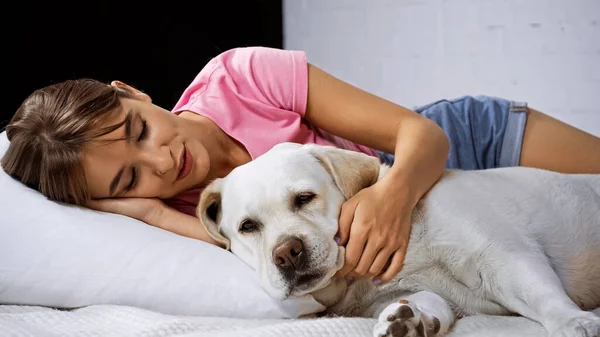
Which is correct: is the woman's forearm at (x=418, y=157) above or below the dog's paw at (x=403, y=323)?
above

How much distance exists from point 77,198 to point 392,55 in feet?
7.27

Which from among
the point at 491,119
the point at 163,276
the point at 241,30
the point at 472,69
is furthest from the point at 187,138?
the point at 472,69

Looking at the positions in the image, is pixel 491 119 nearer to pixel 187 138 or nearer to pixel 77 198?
pixel 187 138

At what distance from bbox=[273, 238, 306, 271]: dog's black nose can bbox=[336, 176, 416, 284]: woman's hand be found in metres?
0.13

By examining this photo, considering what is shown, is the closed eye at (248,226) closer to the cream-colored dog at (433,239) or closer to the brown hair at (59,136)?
the cream-colored dog at (433,239)

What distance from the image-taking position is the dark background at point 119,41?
96.4 inches

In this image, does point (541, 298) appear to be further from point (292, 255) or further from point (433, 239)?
point (292, 255)

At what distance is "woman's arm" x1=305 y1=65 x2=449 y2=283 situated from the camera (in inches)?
60.0

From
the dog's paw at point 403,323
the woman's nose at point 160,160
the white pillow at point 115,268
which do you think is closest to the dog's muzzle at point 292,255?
the white pillow at point 115,268

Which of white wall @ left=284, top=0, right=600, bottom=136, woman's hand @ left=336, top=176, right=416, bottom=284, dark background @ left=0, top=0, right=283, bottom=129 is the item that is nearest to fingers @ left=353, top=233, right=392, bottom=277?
woman's hand @ left=336, top=176, right=416, bottom=284

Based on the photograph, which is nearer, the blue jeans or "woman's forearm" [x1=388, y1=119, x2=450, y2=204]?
"woman's forearm" [x1=388, y1=119, x2=450, y2=204]

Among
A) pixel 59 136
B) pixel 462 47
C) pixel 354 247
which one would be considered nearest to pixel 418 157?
pixel 354 247

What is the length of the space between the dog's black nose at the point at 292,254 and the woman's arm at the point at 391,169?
13 centimetres

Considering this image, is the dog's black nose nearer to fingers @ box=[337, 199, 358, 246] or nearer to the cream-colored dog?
the cream-colored dog
